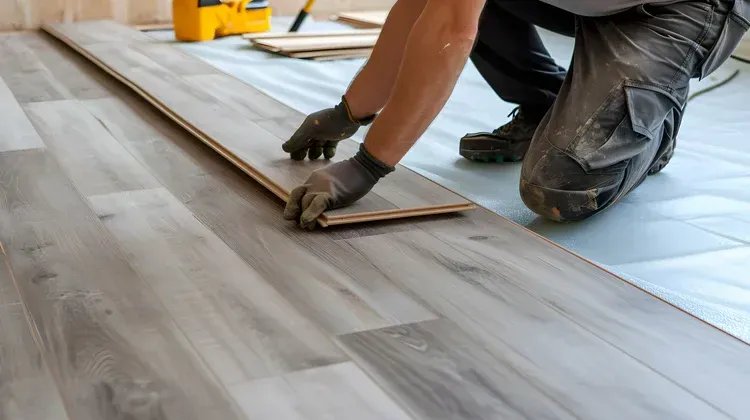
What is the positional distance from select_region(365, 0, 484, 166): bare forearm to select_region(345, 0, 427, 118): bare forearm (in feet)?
0.81

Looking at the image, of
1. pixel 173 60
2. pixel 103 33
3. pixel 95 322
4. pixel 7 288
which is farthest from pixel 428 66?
pixel 103 33

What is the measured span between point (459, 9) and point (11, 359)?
3.55 ft

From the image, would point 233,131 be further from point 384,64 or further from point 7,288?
point 7,288

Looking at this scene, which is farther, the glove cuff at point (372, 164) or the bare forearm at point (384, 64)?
the bare forearm at point (384, 64)

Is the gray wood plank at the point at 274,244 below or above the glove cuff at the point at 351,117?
below

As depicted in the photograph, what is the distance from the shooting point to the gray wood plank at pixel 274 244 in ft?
5.20

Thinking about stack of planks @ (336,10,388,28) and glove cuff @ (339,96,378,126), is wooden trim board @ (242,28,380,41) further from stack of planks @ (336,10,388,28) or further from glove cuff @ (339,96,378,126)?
glove cuff @ (339,96,378,126)

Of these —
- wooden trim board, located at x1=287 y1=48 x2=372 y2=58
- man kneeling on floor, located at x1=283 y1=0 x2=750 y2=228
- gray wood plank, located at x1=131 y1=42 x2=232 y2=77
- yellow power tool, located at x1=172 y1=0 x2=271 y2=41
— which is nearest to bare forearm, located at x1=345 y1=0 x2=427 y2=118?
man kneeling on floor, located at x1=283 y1=0 x2=750 y2=228

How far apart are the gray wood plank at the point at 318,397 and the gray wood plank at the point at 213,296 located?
32 millimetres

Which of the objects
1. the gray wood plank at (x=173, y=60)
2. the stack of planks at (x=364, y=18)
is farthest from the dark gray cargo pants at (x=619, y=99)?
the stack of planks at (x=364, y=18)

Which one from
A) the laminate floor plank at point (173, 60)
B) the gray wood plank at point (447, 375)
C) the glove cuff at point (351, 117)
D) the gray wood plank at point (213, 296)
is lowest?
the laminate floor plank at point (173, 60)

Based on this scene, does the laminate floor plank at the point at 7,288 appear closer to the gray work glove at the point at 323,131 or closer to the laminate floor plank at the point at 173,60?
the gray work glove at the point at 323,131

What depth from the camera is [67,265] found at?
5.57 ft

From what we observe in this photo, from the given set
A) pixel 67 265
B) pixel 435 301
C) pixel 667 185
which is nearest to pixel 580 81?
pixel 667 185
